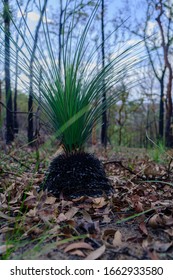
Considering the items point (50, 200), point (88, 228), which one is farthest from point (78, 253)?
point (50, 200)

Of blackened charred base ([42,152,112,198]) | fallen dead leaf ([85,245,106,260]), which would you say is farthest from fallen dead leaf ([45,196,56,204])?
fallen dead leaf ([85,245,106,260])

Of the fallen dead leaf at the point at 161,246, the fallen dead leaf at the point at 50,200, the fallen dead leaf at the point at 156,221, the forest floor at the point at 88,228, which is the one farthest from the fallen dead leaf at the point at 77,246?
the fallen dead leaf at the point at 50,200

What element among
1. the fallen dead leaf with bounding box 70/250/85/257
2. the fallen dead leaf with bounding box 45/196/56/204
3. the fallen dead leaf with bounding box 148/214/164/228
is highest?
the fallen dead leaf with bounding box 45/196/56/204

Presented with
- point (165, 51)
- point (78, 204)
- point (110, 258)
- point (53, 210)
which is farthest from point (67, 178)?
point (165, 51)

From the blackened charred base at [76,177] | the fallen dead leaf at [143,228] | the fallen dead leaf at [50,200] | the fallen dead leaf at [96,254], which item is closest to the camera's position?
the fallen dead leaf at [96,254]

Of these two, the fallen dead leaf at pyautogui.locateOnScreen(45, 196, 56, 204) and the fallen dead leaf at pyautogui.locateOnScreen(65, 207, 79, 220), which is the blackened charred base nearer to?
the fallen dead leaf at pyautogui.locateOnScreen(45, 196, 56, 204)

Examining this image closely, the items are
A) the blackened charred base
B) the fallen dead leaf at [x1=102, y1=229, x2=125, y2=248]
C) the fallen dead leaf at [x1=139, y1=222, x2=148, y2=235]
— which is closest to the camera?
the fallen dead leaf at [x1=102, y1=229, x2=125, y2=248]

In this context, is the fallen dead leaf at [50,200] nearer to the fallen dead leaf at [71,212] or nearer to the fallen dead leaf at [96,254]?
the fallen dead leaf at [71,212]
